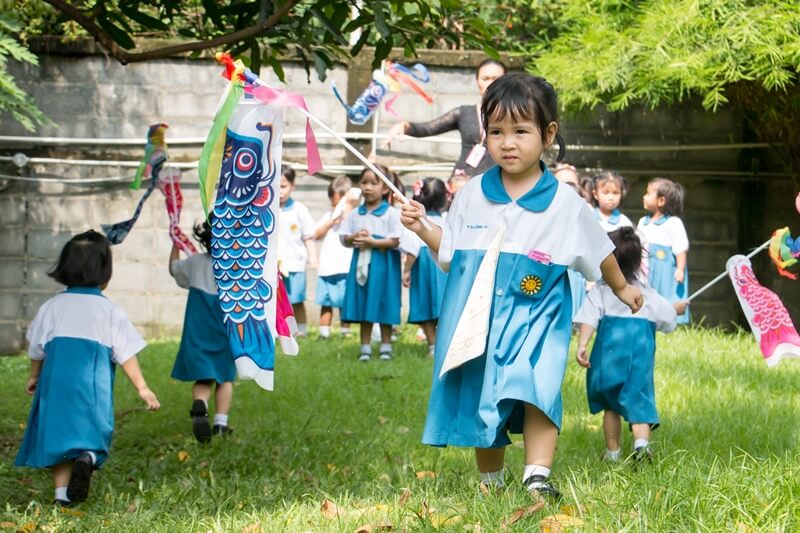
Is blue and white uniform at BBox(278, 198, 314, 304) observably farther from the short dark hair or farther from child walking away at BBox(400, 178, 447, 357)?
child walking away at BBox(400, 178, 447, 357)

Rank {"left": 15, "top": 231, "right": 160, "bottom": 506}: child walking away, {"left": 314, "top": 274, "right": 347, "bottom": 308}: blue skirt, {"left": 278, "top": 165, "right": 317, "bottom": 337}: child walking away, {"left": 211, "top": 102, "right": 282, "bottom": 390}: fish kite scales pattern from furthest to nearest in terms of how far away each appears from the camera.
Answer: {"left": 314, "top": 274, "right": 347, "bottom": 308}: blue skirt < {"left": 278, "top": 165, "right": 317, "bottom": 337}: child walking away < {"left": 15, "top": 231, "right": 160, "bottom": 506}: child walking away < {"left": 211, "top": 102, "right": 282, "bottom": 390}: fish kite scales pattern

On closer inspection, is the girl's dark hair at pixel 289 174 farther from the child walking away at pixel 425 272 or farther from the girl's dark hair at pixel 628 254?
the girl's dark hair at pixel 628 254

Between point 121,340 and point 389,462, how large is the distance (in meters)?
1.34

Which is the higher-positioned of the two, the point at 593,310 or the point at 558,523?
the point at 593,310

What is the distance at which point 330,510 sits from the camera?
4.78 metres

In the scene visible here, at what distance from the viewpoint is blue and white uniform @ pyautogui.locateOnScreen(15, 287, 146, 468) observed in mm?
5684

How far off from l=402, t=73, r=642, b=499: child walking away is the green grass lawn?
0.25 metres

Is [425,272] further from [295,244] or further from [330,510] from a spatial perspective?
[330,510]

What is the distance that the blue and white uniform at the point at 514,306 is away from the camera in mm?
4508

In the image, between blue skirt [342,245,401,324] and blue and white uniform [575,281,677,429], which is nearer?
blue and white uniform [575,281,677,429]

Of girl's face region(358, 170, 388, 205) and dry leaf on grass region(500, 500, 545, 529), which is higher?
girl's face region(358, 170, 388, 205)

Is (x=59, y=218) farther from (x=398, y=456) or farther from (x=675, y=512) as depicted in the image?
(x=675, y=512)

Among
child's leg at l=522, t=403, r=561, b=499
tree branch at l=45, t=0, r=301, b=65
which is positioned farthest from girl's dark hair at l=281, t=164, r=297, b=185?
child's leg at l=522, t=403, r=561, b=499

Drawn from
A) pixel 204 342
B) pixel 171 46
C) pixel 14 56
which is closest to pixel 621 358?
pixel 204 342
